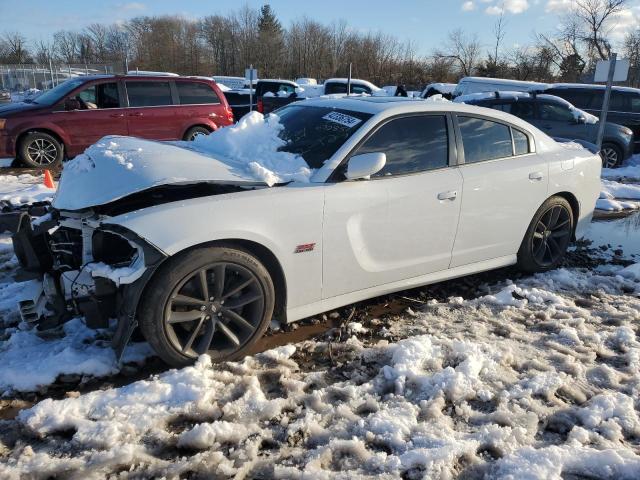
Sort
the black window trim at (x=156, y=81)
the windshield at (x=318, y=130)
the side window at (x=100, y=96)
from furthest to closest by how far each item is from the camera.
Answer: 1. the black window trim at (x=156, y=81)
2. the side window at (x=100, y=96)
3. the windshield at (x=318, y=130)

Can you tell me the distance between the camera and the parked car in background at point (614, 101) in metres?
12.0

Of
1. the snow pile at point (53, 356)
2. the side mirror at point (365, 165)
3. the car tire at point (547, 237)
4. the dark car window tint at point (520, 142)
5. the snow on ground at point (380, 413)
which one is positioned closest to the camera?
the snow on ground at point (380, 413)

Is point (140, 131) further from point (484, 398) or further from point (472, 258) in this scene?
point (484, 398)

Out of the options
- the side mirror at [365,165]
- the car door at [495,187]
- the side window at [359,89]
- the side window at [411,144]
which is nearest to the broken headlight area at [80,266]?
the side mirror at [365,165]

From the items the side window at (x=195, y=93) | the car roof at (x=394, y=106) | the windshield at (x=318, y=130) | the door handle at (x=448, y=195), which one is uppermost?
the side window at (x=195, y=93)

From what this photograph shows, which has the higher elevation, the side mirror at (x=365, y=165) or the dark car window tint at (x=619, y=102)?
the dark car window tint at (x=619, y=102)

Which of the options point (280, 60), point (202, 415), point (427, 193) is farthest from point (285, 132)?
point (280, 60)

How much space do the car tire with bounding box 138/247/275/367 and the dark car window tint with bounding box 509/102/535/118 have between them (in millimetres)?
9582

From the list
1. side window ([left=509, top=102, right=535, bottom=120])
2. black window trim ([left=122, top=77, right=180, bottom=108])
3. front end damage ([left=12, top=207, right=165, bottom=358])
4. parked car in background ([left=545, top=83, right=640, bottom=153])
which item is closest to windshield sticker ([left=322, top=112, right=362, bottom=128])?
front end damage ([left=12, top=207, right=165, bottom=358])

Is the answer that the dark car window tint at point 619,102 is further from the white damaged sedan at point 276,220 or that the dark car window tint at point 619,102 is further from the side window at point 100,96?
the side window at point 100,96

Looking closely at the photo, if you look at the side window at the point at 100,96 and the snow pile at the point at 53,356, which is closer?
the snow pile at the point at 53,356

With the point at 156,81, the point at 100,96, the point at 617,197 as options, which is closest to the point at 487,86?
the point at 617,197

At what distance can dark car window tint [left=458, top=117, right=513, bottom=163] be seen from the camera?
3.99 metres

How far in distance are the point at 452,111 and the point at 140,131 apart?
24.1 feet
